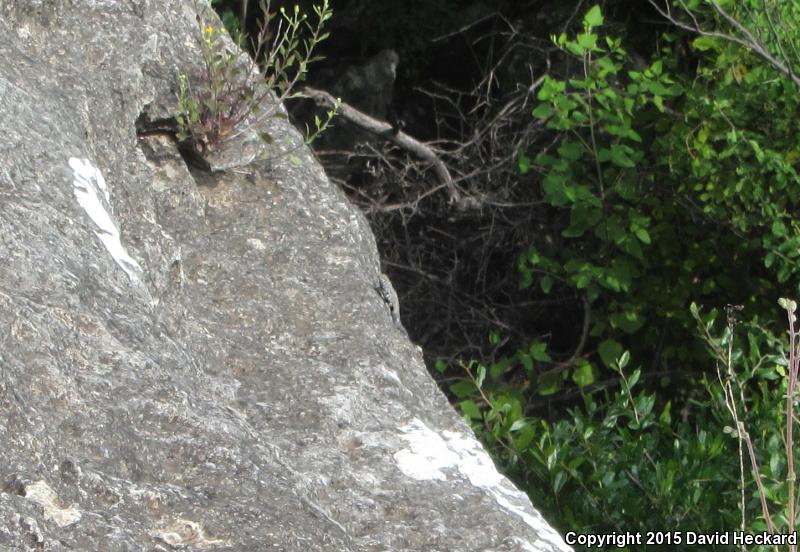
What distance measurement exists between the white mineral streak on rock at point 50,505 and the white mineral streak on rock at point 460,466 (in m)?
0.70

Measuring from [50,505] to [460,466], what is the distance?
2.75ft

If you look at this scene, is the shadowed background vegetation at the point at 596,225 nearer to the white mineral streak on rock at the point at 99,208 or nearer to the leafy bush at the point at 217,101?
the leafy bush at the point at 217,101

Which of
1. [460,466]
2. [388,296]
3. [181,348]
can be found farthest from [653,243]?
[181,348]

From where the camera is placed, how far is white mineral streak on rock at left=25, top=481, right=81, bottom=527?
1.35 m

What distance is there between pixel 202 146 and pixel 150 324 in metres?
0.78

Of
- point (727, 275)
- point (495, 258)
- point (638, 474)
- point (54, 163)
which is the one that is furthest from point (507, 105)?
point (54, 163)

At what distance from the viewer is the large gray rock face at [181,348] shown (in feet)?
4.84

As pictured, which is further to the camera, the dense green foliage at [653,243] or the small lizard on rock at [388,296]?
the dense green foliage at [653,243]

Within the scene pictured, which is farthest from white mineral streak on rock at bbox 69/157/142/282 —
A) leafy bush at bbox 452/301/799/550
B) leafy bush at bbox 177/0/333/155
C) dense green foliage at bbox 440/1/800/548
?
dense green foliage at bbox 440/1/800/548

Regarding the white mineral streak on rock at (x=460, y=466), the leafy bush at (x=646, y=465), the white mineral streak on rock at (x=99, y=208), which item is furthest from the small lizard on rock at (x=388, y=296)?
the leafy bush at (x=646, y=465)

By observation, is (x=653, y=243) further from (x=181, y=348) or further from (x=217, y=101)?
(x=181, y=348)

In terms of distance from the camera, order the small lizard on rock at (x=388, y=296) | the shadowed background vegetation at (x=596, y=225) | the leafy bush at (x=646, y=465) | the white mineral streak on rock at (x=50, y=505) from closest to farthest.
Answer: the white mineral streak on rock at (x=50, y=505)
the small lizard on rock at (x=388, y=296)
the leafy bush at (x=646, y=465)
the shadowed background vegetation at (x=596, y=225)

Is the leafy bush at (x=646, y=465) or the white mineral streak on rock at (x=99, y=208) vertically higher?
the white mineral streak on rock at (x=99, y=208)

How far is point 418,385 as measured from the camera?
2.27m
